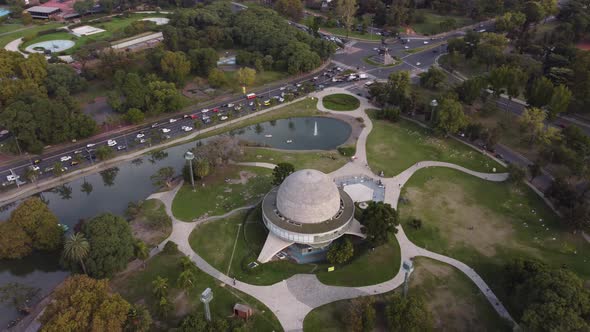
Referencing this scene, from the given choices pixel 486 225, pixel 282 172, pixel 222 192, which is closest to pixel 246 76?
pixel 222 192

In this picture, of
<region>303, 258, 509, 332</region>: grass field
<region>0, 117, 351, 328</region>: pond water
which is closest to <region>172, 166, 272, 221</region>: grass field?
<region>0, 117, 351, 328</region>: pond water

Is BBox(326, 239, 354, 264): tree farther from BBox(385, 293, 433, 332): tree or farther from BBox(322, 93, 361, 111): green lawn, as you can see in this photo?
BBox(322, 93, 361, 111): green lawn

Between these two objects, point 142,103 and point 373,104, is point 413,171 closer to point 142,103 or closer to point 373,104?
point 373,104

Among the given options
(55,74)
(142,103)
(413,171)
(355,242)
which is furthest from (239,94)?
(355,242)

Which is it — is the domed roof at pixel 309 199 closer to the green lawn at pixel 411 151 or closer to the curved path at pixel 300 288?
the curved path at pixel 300 288

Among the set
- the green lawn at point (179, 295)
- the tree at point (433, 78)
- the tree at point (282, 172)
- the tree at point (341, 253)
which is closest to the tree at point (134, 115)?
the tree at point (282, 172)

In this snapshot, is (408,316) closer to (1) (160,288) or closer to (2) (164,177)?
(1) (160,288)
